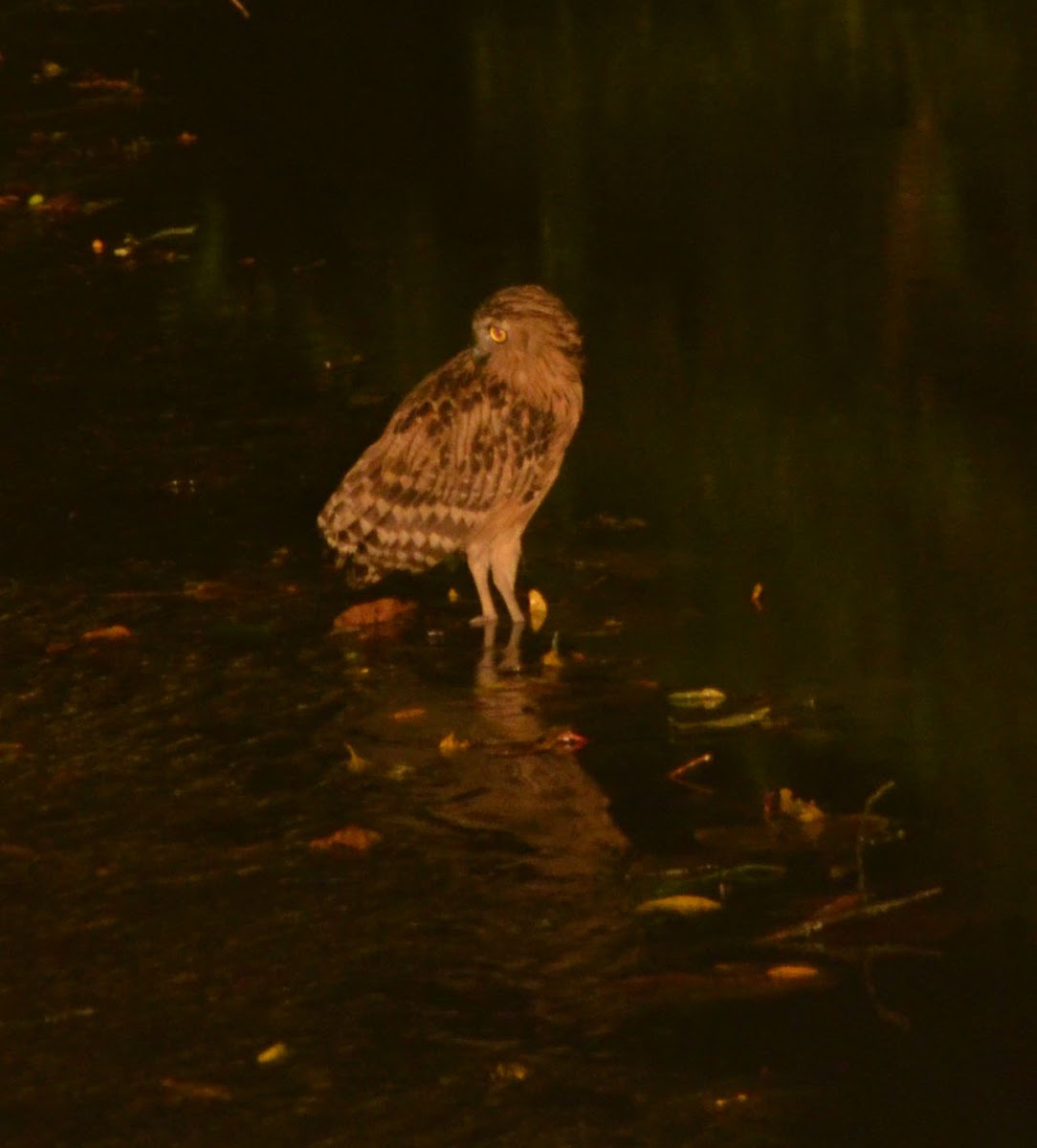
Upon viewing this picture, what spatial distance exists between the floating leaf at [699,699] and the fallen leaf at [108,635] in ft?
7.26

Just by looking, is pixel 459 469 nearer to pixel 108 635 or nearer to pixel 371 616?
pixel 371 616

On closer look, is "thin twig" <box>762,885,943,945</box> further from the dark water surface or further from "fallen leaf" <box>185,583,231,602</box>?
"fallen leaf" <box>185,583,231,602</box>

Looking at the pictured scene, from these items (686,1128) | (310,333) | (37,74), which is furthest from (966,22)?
(686,1128)

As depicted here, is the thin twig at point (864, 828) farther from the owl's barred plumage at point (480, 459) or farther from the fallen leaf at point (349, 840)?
the owl's barred plumage at point (480, 459)

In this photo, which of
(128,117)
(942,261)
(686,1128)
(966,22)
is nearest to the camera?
(686,1128)

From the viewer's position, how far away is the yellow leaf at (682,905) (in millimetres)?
6730

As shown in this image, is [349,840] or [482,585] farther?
[482,585]

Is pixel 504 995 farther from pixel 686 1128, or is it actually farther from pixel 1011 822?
pixel 1011 822

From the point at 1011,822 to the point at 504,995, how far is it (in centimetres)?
170

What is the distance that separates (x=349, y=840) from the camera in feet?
24.2

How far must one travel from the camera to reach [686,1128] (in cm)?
570

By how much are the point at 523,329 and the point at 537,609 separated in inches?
42.1

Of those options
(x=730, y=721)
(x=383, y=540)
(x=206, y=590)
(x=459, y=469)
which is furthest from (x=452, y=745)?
(x=206, y=590)

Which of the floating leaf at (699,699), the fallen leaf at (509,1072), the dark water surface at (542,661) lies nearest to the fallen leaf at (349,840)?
the dark water surface at (542,661)
